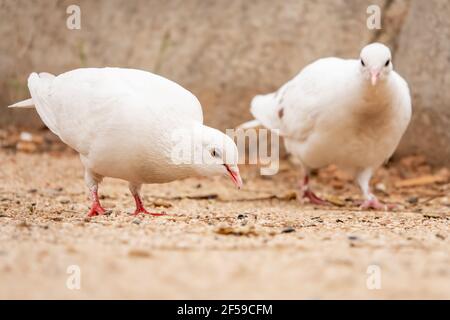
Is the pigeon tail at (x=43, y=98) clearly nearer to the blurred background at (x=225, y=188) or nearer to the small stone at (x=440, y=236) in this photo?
the blurred background at (x=225, y=188)

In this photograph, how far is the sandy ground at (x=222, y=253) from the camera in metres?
3.71

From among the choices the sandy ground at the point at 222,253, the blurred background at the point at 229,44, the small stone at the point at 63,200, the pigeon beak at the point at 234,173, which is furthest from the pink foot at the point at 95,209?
the blurred background at the point at 229,44

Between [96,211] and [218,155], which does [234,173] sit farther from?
[96,211]

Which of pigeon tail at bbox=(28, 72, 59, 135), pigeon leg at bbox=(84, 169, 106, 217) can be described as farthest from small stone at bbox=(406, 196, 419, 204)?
pigeon tail at bbox=(28, 72, 59, 135)

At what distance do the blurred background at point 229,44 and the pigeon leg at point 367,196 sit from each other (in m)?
2.22

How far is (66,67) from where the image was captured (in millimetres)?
11359

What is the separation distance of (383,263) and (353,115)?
3495mm

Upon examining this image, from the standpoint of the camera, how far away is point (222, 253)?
4.31 metres

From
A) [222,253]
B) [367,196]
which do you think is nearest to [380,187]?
[367,196]

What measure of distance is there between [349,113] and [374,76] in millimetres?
675

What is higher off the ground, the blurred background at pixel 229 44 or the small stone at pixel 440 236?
the blurred background at pixel 229 44
